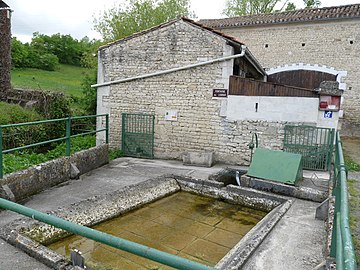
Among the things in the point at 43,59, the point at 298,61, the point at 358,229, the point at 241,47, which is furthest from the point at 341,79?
the point at 43,59

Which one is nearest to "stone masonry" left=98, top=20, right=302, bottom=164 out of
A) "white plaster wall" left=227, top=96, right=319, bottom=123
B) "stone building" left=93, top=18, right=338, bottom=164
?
"stone building" left=93, top=18, right=338, bottom=164

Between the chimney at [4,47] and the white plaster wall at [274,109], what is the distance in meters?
11.3

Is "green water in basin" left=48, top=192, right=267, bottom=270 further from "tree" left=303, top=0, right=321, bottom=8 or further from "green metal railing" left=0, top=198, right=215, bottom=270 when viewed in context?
"tree" left=303, top=0, right=321, bottom=8

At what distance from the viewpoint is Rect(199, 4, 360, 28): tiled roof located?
14.2 metres

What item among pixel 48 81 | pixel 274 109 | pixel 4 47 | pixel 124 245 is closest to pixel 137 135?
pixel 274 109

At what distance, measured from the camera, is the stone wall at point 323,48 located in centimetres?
1436

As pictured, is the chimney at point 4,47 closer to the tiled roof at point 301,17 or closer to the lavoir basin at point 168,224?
the tiled roof at point 301,17

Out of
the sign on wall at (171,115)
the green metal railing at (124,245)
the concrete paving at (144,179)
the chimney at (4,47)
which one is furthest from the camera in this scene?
the chimney at (4,47)

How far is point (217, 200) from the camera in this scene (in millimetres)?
6906

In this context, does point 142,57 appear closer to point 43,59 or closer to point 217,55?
point 217,55

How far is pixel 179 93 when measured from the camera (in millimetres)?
9398

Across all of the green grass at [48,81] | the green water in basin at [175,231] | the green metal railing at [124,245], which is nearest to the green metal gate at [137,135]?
the green water in basin at [175,231]

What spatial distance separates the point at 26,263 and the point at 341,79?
50.0 ft

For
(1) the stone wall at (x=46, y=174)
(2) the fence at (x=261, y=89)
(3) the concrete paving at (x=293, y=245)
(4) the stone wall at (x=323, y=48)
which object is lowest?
(3) the concrete paving at (x=293, y=245)
